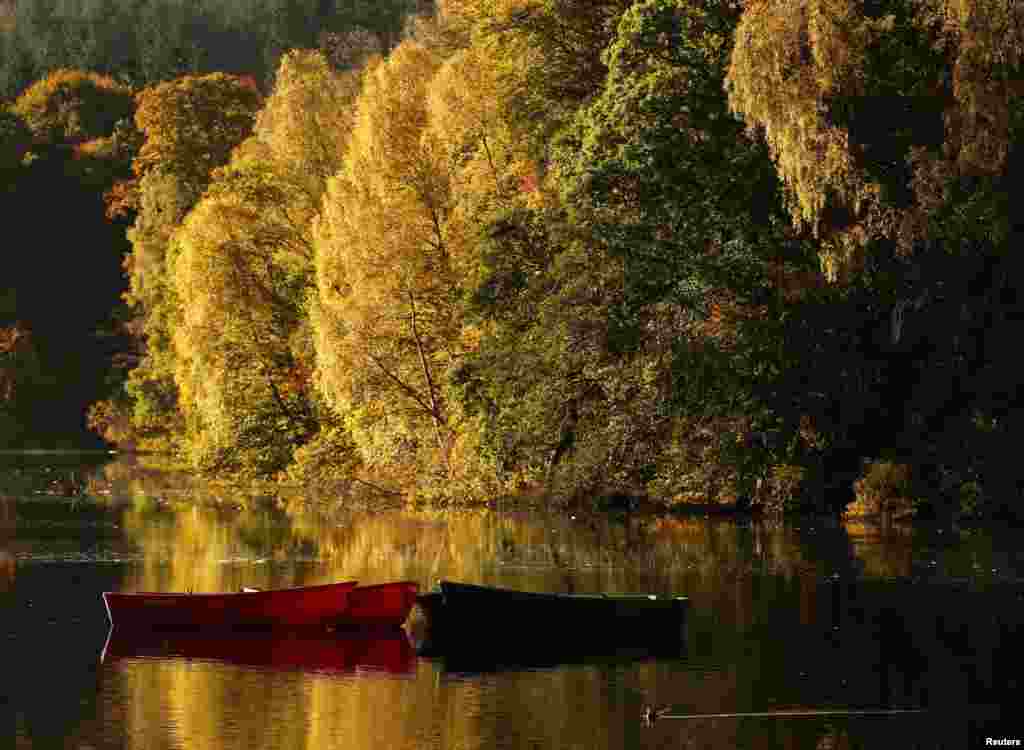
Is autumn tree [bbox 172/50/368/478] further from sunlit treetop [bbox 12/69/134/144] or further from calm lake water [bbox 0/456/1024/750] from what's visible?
sunlit treetop [bbox 12/69/134/144]

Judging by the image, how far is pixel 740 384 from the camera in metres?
42.7

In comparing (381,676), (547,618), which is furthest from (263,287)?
(381,676)

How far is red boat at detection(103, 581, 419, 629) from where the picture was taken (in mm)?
26641

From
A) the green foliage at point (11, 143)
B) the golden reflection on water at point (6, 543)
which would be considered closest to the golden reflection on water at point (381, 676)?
the golden reflection on water at point (6, 543)

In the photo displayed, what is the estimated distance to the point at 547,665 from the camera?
2417cm

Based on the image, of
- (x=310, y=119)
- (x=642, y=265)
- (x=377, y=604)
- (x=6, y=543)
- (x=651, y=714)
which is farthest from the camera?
(x=310, y=119)

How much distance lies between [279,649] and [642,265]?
63.8ft

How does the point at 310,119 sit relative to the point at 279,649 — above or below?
above

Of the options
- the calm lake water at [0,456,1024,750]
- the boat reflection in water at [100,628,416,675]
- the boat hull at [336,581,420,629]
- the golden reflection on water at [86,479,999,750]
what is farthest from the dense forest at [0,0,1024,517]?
the boat reflection in water at [100,628,416,675]

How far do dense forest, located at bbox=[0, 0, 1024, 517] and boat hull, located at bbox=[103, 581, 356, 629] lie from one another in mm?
15807

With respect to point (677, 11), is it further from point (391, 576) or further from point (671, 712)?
point (671, 712)

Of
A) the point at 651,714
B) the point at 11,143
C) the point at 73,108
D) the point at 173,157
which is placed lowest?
the point at 651,714

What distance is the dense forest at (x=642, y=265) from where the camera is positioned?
129ft

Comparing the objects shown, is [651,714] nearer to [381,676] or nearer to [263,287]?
[381,676]
